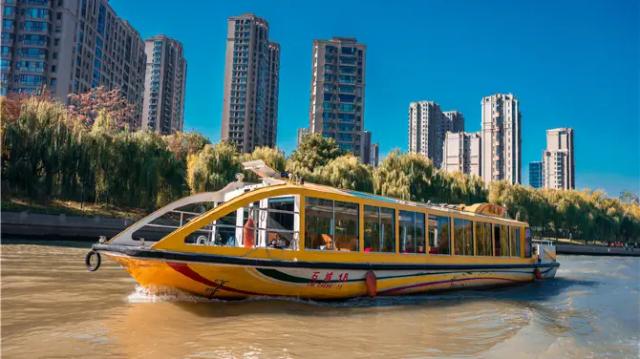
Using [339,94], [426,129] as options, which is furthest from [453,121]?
[339,94]

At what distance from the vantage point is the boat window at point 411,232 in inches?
488

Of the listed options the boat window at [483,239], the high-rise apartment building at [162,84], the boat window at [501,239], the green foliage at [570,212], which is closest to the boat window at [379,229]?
the boat window at [483,239]

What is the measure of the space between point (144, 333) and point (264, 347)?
1809 mm

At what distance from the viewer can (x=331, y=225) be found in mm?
10703

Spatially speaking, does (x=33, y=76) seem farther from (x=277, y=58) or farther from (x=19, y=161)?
(x=277, y=58)

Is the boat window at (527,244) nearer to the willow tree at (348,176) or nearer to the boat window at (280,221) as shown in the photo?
the boat window at (280,221)

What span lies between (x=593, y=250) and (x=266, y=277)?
5648 cm

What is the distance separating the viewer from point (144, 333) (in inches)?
287

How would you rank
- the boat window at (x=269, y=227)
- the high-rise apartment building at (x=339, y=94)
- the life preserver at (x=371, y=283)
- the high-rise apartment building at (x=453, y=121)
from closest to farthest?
the boat window at (x=269, y=227) < the life preserver at (x=371, y=283) < the high-rise apartment building at (x=339, y=94) < the high-rise apartment building at (x=453, y=121)

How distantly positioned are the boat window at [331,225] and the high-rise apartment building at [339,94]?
89.0 metres

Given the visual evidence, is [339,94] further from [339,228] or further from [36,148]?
[339,228]

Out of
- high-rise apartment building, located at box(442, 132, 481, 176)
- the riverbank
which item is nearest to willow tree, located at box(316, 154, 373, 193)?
the riverbank

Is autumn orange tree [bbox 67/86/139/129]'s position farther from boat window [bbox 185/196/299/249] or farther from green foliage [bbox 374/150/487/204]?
boat window [bbox 185/196/299/249]

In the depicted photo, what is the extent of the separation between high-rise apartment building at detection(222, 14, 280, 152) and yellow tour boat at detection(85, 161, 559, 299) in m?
102
